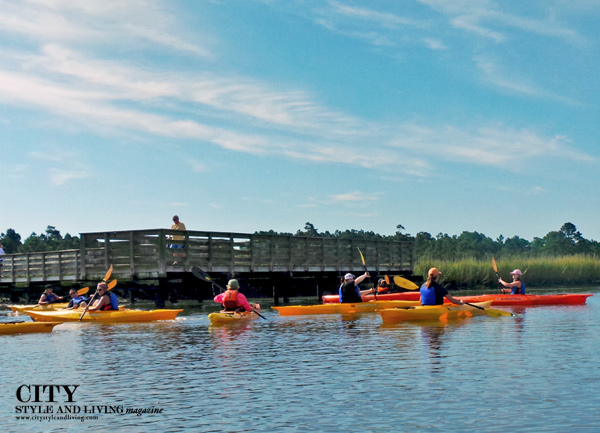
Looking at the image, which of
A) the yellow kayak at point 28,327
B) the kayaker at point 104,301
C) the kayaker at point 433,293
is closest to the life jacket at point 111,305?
the kayaker at point 104,301

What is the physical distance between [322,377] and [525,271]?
3471cm

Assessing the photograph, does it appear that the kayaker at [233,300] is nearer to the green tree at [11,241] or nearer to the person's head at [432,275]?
the person's head at [432,275]

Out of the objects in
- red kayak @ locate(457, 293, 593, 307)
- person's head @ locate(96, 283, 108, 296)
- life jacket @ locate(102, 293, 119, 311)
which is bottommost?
red kayak @ locate(457, 293, 593, 307)

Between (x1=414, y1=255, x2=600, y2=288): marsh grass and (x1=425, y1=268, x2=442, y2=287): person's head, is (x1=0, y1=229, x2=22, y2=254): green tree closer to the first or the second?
(x1=414, y1=255, x2=600, y2=288): marsh grass

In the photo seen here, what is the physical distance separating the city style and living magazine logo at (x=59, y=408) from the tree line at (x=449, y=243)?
5942cm

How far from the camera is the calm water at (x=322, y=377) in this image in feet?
28.6

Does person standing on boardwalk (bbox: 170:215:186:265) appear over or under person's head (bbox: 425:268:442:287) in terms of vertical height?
over

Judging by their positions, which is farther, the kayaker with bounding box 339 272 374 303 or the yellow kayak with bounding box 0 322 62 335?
the kayaker with bounding box 339 272 374 303

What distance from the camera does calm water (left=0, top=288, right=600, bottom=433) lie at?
8.71m

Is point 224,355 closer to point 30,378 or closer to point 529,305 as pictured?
point 30,378

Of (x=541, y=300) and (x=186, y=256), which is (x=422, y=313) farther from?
(x=186, y=256)

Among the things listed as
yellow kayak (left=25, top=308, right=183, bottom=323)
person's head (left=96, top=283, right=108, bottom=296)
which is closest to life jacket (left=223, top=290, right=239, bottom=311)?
yellow kayak (left=25, top=308, right=183, bottom=323)

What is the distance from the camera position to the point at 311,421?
869 centimetres

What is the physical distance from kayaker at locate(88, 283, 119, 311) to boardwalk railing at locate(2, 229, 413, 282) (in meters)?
5.08
